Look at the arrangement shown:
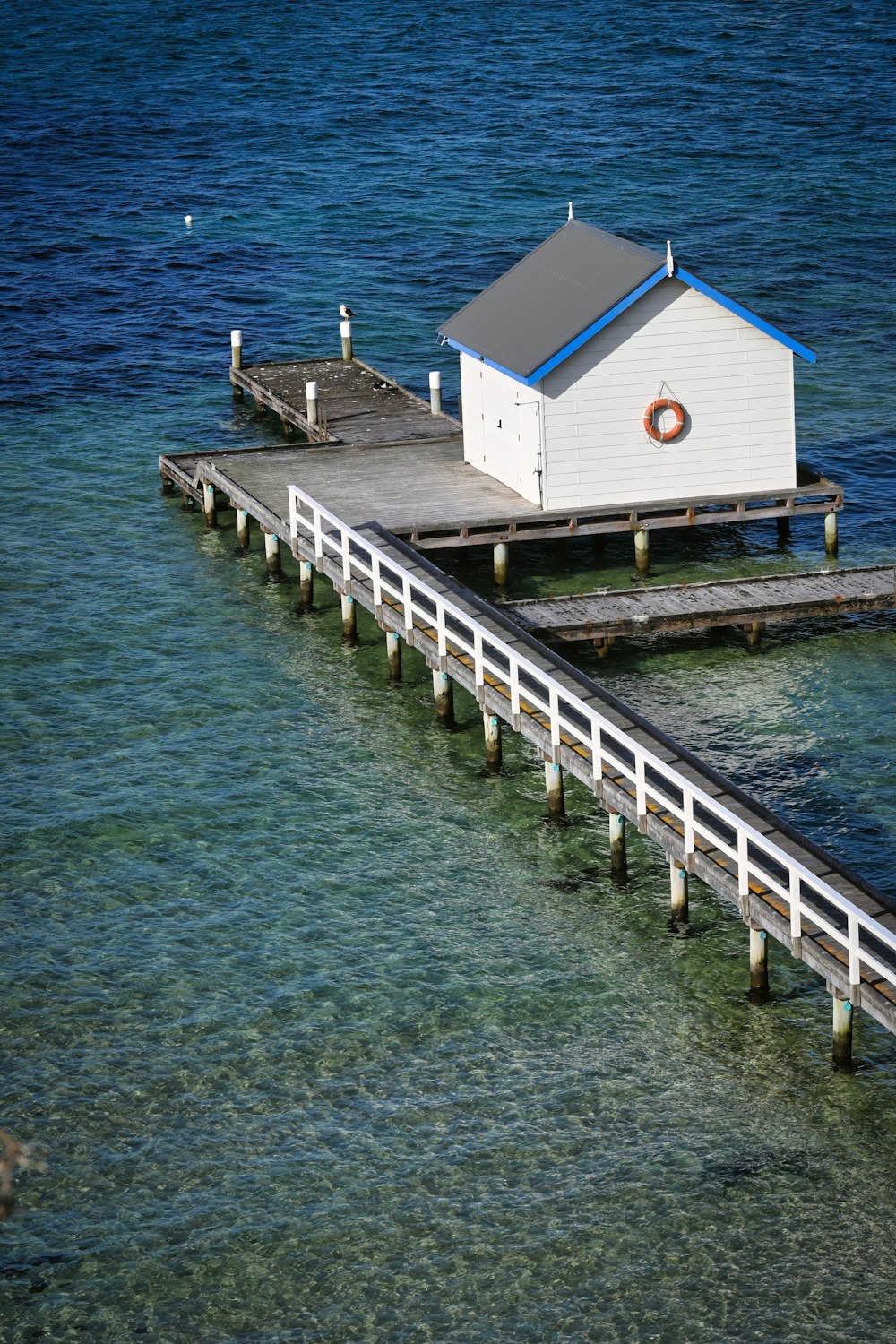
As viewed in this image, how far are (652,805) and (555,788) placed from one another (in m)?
2.66

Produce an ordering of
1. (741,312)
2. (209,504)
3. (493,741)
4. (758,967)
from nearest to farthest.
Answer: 1. (758,967)
2. (493,741)
3. (741,312)
4. (209,504)

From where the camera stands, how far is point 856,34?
88.6 m

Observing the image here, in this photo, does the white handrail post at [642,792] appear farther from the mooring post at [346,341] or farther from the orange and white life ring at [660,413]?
the mooring post at [346,341]

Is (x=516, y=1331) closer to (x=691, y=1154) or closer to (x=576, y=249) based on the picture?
(x=691, y=1154)

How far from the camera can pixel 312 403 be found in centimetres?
4000

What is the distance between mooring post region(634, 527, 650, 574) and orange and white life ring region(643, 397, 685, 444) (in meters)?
1.62

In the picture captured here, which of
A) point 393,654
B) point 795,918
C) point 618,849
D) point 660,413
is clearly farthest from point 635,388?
point 795,918

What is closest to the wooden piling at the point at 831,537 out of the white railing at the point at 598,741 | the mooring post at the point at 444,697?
the white railing at the point at 598,741

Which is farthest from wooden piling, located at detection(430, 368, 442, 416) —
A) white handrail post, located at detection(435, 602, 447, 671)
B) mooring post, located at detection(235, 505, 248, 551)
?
white handrail post, located at detection(435, 602, 447, 671)

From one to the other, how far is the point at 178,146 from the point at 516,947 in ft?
190

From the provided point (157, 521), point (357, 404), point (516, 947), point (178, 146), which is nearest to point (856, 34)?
point (178, 146)

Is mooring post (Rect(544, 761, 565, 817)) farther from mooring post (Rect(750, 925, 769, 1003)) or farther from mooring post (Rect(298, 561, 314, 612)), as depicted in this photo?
mooring post (Rect(298, 561, 314, 612))

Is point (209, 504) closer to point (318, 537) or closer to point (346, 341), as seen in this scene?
point (318, 537)

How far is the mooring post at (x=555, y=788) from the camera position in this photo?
25.6 metres
